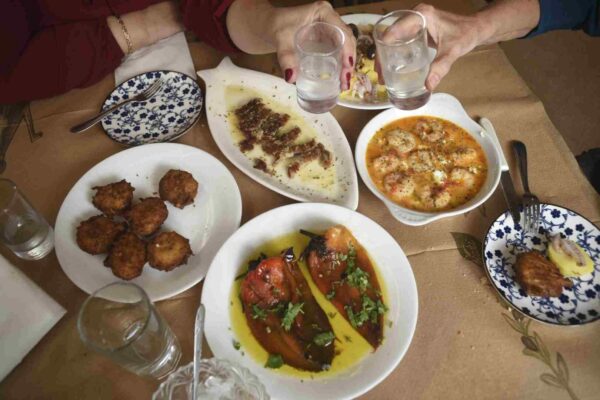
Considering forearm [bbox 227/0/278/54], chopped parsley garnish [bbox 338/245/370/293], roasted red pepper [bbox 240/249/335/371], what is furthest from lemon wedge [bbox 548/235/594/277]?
forearm [bbox 227/0/278/54]

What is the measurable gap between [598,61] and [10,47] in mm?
3551

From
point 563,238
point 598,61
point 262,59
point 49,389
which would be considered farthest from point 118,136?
point 598,61

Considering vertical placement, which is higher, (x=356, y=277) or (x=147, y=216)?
(x=147, y=216)

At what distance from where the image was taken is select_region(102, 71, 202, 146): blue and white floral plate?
1.49 meters

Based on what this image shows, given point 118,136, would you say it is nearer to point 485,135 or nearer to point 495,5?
point 485,135

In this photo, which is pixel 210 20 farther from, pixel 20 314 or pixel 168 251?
pixel 20 314

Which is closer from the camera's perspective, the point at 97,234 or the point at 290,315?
the point at 290,315

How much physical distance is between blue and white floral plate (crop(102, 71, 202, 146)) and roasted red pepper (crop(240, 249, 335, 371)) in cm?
63

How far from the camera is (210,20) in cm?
161

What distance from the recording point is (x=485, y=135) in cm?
142

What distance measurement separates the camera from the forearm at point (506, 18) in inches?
60.9

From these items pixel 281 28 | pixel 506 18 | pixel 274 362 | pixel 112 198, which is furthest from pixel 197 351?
pixel 506 18

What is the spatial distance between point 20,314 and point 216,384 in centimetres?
54

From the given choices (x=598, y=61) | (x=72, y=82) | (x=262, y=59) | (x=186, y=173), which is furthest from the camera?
(x=598, y=61)
